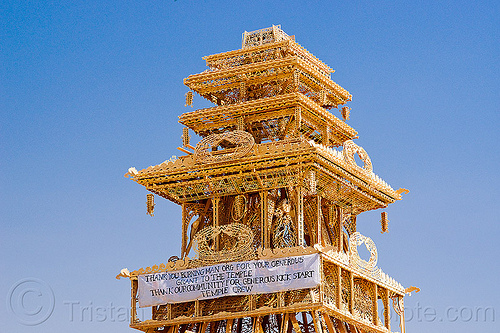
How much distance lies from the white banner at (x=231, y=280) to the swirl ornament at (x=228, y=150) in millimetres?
4980

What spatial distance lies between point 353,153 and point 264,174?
4.85m

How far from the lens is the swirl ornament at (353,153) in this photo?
6638 cm

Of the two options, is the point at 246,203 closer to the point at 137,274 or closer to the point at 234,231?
the point at 234,231

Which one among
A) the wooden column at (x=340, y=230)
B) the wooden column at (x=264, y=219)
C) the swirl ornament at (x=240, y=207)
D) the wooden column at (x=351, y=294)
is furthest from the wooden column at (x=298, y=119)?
the wooden column at (x=351, y=294)

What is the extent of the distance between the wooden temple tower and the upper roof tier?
69mm

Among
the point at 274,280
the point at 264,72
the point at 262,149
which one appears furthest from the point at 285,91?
the point at 274,280

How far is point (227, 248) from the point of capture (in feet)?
216

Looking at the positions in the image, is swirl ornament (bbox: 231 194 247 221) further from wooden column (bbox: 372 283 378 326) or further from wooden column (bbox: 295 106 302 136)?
wooden column (bbox: 372 283 378 326)

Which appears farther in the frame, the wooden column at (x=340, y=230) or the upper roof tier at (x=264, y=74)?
the upper roof tier at (x=264, y=74)

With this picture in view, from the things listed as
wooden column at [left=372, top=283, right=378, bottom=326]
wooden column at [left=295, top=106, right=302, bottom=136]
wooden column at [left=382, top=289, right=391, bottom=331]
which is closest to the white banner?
wooden column at [left=372, top=283, right=378, bottom=326]

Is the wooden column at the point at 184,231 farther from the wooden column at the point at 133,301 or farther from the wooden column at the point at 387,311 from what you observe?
the wooden column at the point at 387,311

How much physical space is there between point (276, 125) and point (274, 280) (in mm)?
9250

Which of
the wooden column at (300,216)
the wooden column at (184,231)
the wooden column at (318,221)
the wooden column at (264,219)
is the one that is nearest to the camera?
the wooden column at (300,216)

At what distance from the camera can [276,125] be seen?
68562 millimetres
